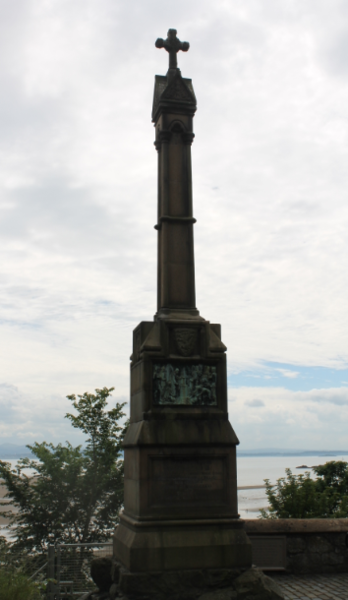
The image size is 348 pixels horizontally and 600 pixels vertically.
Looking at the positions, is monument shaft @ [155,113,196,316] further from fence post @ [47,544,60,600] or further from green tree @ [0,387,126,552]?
green tree @ [0,387,126,552]

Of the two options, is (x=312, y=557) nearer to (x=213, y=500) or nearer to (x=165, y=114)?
(x=213, y=500)

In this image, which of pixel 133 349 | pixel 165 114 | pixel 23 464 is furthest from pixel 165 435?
pixel 23 464

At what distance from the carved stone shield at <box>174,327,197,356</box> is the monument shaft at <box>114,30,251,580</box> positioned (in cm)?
2

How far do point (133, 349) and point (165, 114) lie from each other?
14.4ft

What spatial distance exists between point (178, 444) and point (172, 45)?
7471mm

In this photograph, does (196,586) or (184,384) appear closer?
(196,586)

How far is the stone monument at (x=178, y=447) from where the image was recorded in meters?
7.95

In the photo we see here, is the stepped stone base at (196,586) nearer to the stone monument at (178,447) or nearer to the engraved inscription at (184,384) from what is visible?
the stone monument at (178,447)

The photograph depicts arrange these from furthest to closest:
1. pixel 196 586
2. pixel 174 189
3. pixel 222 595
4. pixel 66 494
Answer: pixel 66 494 → pixel 174 189 → pixel 196 586 → pixel 222 595

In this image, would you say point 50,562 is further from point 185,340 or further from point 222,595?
point 185,340

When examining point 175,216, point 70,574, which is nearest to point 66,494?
point 70,574

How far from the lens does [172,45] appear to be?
10477 millimetres

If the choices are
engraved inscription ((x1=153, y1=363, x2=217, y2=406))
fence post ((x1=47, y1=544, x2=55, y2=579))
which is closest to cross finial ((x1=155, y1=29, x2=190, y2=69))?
engraved inscription ((x1=153, y1=363, x2=217, y2=406))

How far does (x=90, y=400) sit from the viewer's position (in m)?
19.0
